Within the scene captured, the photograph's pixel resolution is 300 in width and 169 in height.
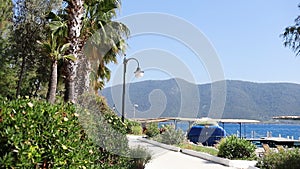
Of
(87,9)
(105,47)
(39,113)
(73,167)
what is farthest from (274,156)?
(105,47)

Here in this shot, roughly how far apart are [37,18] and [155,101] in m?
9.84

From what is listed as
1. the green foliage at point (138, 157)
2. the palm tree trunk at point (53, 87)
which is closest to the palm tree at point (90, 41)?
the palm tree trunk at point (53, 87)

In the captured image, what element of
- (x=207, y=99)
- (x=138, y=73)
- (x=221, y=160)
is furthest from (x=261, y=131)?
(x=221, y=160)

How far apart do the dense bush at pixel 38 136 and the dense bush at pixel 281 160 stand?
5460 mm

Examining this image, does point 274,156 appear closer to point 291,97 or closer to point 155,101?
point 155,101

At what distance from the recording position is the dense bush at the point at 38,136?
169 inches

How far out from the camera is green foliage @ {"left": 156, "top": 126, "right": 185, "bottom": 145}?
19.0m

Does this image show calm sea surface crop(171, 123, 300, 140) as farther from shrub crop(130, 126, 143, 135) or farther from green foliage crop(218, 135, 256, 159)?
Answer: green foliage crop(218, 135, 256, 159)

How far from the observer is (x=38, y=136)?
4.56 m

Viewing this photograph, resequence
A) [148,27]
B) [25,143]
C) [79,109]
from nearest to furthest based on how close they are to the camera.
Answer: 1. [25,143]
2. [79,109]
3. [148,27]

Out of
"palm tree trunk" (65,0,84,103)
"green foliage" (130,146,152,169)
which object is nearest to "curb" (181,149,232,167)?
"green foliage" (130,146,152,169)

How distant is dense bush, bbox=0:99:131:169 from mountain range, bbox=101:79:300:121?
422 inches

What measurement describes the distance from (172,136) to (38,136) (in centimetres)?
1491

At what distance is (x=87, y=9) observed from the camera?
14.7m
